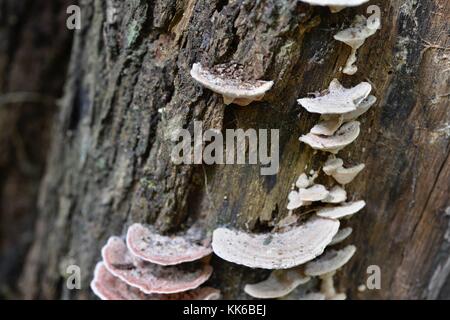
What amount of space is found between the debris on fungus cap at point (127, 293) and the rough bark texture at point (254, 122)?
11 cm

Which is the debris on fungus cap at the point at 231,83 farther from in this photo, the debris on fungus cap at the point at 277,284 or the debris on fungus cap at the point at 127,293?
the debris on fungus cap at the point at 127,293

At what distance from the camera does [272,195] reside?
7.76 feet

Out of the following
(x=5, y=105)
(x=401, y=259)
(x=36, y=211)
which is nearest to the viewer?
(x=401, y=259)

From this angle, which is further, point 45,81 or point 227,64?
point 45,81

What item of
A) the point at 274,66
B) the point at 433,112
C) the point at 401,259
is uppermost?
the point at 274,66

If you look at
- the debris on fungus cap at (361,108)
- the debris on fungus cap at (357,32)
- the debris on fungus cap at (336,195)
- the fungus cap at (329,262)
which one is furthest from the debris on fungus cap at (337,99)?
the fungus cap at (329,262)

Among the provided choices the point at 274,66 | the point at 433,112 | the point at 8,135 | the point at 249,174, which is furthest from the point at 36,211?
the point at 433,112

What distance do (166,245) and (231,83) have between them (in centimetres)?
97

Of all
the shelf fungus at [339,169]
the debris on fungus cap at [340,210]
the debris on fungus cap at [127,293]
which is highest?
the shelf fungus at [339,169]

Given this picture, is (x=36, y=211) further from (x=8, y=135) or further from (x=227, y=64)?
(x=227, y=64)

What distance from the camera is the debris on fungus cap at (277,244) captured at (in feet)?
6.99

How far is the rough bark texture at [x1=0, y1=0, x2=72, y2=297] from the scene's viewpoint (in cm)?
381

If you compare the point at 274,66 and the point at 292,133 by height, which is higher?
Result: the point at 274,66

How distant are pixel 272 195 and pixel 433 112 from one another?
92cm
